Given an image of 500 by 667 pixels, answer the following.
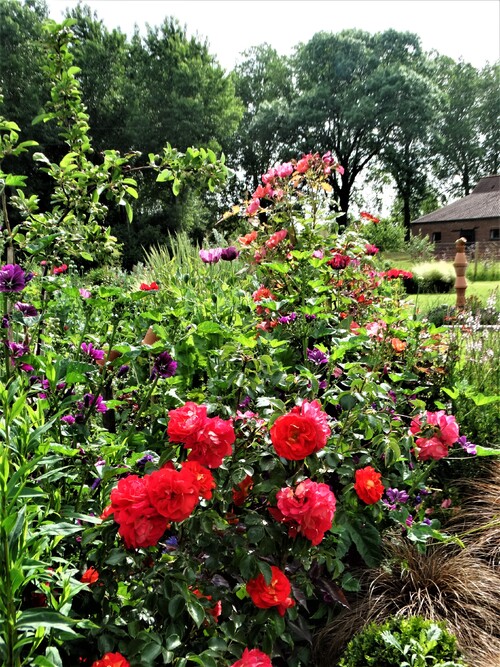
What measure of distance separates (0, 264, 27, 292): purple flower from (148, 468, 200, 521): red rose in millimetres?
937

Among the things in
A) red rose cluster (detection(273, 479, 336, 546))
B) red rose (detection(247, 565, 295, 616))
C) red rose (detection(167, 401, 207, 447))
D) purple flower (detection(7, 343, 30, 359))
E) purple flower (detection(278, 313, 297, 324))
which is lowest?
red rose (detection(247, 565, 295, 616))

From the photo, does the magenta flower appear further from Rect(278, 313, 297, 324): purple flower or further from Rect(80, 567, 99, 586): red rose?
Rect(80, 567, 99, 586): red rose

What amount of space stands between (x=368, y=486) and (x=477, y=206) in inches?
1460

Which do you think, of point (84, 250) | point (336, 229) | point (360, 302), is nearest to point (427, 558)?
point (360, 302)

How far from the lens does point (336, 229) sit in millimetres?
3807

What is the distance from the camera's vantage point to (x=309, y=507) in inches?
50.5

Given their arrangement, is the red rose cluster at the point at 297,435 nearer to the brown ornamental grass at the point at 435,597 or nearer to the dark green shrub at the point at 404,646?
the dark green shrub at the point at 404,646

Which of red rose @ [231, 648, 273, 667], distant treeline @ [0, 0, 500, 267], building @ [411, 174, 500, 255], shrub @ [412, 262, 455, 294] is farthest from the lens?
building @ [411, 174, 500, 255]

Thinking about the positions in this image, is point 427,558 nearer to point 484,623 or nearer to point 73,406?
point 484,623

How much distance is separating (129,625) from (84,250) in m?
1.68

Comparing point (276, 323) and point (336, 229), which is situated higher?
point (336, 229)

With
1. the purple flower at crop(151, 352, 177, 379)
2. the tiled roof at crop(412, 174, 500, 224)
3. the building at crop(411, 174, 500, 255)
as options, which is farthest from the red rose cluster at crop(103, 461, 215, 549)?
the tiled roof at crop(412, 174, 500, 224)

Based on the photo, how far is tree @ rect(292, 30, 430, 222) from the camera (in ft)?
98.9

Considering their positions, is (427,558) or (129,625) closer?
(129,625)
